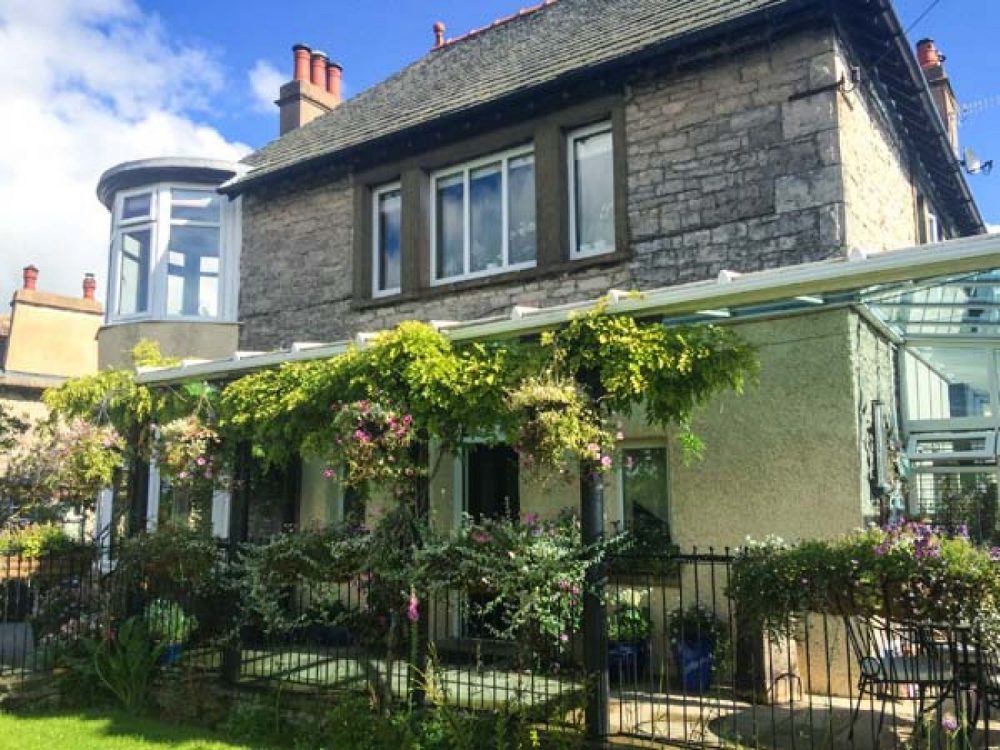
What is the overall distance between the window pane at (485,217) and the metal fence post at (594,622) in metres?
4.72

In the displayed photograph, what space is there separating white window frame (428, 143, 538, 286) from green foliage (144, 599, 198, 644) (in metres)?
4.74

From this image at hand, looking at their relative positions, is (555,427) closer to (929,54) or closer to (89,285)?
(929,54)

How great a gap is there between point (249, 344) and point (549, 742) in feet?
26.6

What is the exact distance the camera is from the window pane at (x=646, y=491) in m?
8.62

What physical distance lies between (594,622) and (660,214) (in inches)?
181

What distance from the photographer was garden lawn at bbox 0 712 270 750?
6.59 m

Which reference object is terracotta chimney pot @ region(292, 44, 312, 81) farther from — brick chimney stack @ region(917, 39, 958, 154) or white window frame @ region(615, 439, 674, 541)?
brick chimney stack @ region(917, 39, 958, 154)

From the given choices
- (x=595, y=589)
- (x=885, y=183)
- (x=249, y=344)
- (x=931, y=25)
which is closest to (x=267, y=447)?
(x=595, y=589)

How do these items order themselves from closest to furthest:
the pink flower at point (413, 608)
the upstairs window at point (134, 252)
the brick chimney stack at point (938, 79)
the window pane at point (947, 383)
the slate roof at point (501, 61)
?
the pink flower at point (413, 608) → the slate roof at point (501, 61) → the window pane at point (947, 383) → the upstairs window at point (134, 252) → the brick chimney stack at point (938, 79)

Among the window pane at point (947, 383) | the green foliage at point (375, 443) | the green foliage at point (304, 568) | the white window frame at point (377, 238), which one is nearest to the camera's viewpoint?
the green foliage at point (375, 443)

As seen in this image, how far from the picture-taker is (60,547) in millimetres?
9414

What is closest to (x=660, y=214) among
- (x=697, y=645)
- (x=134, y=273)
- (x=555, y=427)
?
(x=555, y=427)

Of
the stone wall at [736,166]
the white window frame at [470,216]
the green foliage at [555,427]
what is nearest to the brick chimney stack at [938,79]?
the stone wall at [736,166]

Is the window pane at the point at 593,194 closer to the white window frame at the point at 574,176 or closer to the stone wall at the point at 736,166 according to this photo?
the white window frame at the point at 574,176
